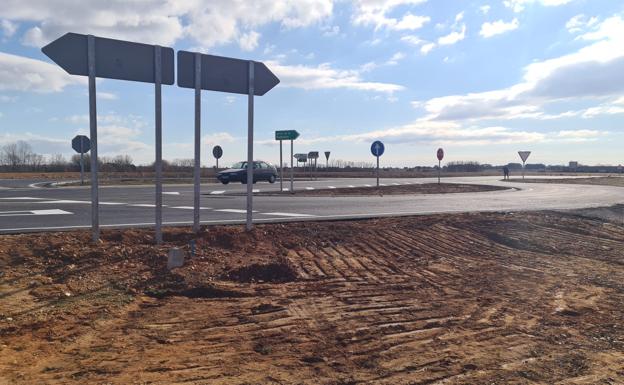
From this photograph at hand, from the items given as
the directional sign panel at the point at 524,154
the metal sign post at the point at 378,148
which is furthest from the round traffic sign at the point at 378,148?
the directional sign panel at the point at 524,154

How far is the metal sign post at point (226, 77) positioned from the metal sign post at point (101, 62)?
13.5 inches

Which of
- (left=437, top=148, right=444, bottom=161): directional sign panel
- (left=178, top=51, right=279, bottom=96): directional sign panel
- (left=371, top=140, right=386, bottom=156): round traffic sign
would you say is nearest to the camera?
(left=178, top=51, right=279, bottom=96): directional sign panel

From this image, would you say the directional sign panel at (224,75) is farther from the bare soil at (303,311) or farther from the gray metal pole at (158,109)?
the bare soil at (303,311)

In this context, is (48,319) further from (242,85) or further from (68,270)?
(242,85)

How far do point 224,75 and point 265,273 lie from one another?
136 inches

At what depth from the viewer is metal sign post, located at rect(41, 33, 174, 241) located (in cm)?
655

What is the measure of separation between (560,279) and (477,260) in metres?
1.40

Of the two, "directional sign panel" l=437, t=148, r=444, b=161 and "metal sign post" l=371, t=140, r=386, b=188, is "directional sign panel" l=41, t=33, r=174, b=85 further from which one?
"directional sign panel" l=437, t=148, r=444, b=161

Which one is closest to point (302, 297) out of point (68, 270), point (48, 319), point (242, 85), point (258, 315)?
point (258, 315)

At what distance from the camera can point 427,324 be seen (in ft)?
15.3

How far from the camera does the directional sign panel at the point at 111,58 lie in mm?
6508

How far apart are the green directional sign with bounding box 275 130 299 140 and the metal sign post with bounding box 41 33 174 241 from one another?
13.8 metres

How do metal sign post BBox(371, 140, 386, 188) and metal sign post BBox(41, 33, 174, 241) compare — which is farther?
metal sign post BBox(371, 140, 386, 188)

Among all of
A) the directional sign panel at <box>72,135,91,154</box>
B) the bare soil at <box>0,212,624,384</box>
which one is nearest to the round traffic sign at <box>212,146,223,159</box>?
the directional sign panel at <box>72,135,91,154</box>
